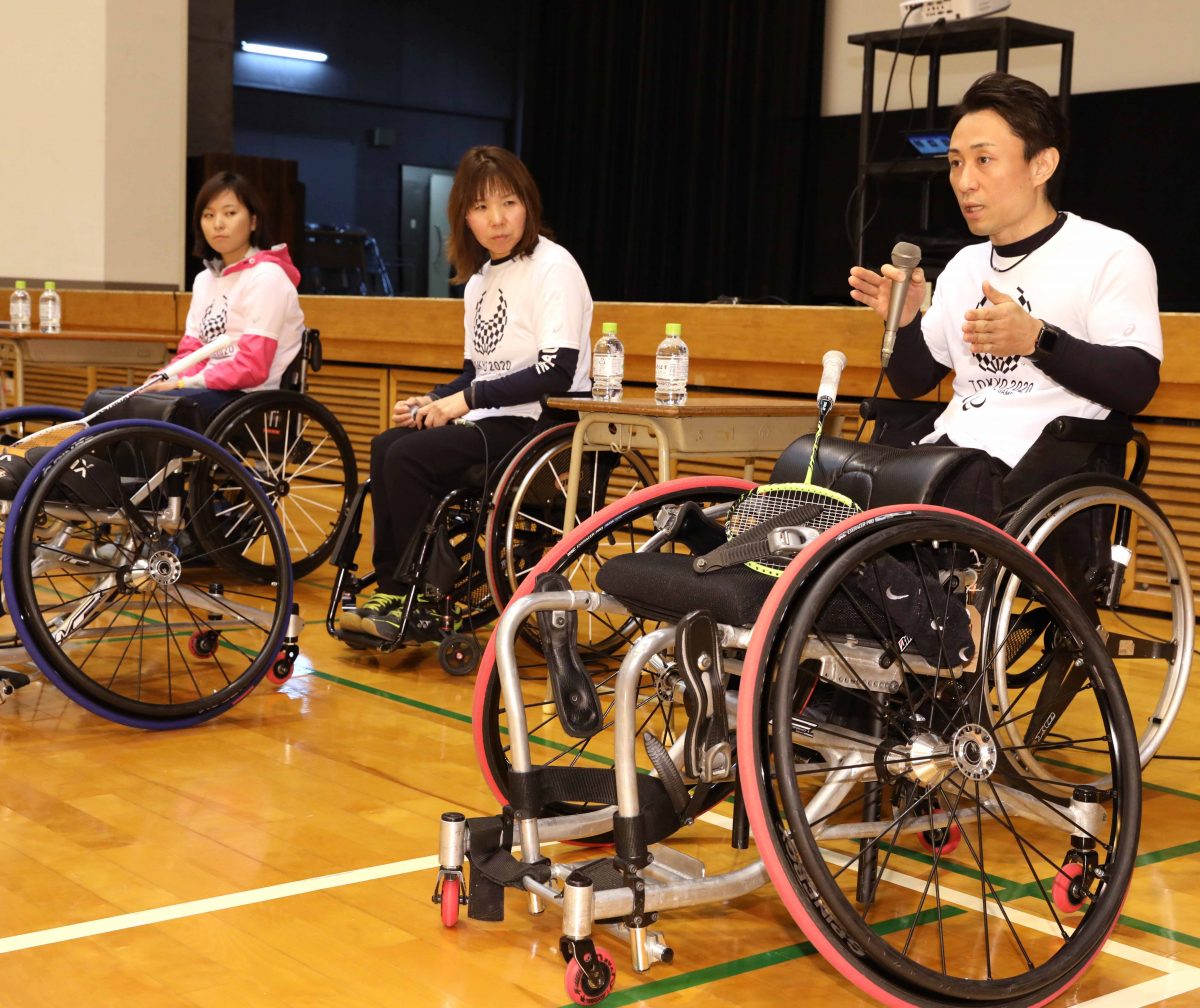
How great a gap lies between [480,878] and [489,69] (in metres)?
10.1

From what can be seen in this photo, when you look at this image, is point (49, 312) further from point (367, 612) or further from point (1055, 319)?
point (1055, 319)

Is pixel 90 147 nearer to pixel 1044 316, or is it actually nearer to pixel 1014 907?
pixel 1044 316

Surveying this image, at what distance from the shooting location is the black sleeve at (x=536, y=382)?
3.14 metres

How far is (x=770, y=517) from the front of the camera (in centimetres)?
176

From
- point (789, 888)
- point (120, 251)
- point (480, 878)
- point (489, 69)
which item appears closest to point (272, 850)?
point (480, 878)

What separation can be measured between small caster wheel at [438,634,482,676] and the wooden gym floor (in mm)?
322

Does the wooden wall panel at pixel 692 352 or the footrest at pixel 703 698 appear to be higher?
the wooden wall panel at pixel 692 352

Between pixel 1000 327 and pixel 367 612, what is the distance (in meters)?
1.57

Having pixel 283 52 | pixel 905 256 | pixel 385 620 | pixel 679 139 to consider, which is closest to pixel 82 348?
pixel 385 620

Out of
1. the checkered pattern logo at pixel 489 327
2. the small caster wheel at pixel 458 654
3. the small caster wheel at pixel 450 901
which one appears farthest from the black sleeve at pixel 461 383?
the small caster wheel at pixel 450 901

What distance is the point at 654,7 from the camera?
8.78m

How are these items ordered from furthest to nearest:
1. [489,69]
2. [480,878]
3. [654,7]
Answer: [489,69]
[654,7]
[480,878]

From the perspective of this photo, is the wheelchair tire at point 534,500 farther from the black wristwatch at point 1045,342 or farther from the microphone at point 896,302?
the black wristwatch at point 1045,342

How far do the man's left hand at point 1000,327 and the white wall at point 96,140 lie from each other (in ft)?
20.2
